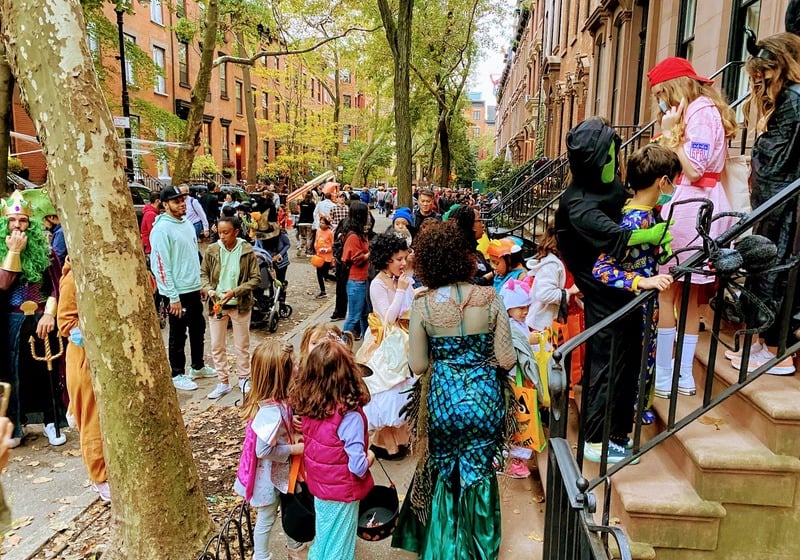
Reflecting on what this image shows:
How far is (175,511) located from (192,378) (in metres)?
3.66

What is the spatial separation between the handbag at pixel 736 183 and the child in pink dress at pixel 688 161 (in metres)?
0.15

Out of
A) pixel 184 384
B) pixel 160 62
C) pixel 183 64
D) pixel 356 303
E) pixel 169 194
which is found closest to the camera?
pixel 169 194

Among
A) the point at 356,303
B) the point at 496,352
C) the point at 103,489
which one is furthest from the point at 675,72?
the point at 103,489

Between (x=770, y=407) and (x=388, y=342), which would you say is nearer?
(x=770, y=407)

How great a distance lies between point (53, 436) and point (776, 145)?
6.38 metres

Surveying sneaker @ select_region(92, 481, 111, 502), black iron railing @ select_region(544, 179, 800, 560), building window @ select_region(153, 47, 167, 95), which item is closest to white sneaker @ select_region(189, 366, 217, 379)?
sneaker @ select_region(92, 481, 111, 502)

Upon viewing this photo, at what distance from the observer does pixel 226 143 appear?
35.3 meters

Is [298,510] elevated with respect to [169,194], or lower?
lower

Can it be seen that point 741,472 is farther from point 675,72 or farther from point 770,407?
point 675,72

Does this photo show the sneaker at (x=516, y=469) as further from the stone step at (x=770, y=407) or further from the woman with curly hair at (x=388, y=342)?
the stone step at (x=770, y=407)

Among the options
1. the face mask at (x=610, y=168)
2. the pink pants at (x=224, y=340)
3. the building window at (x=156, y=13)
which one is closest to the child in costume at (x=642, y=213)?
the face mask at (x=610, y=168)

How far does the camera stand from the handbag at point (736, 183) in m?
3.86

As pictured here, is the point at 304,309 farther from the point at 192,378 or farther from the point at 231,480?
the point at 231,480

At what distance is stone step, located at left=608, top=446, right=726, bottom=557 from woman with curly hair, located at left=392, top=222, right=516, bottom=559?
73 centimetres
